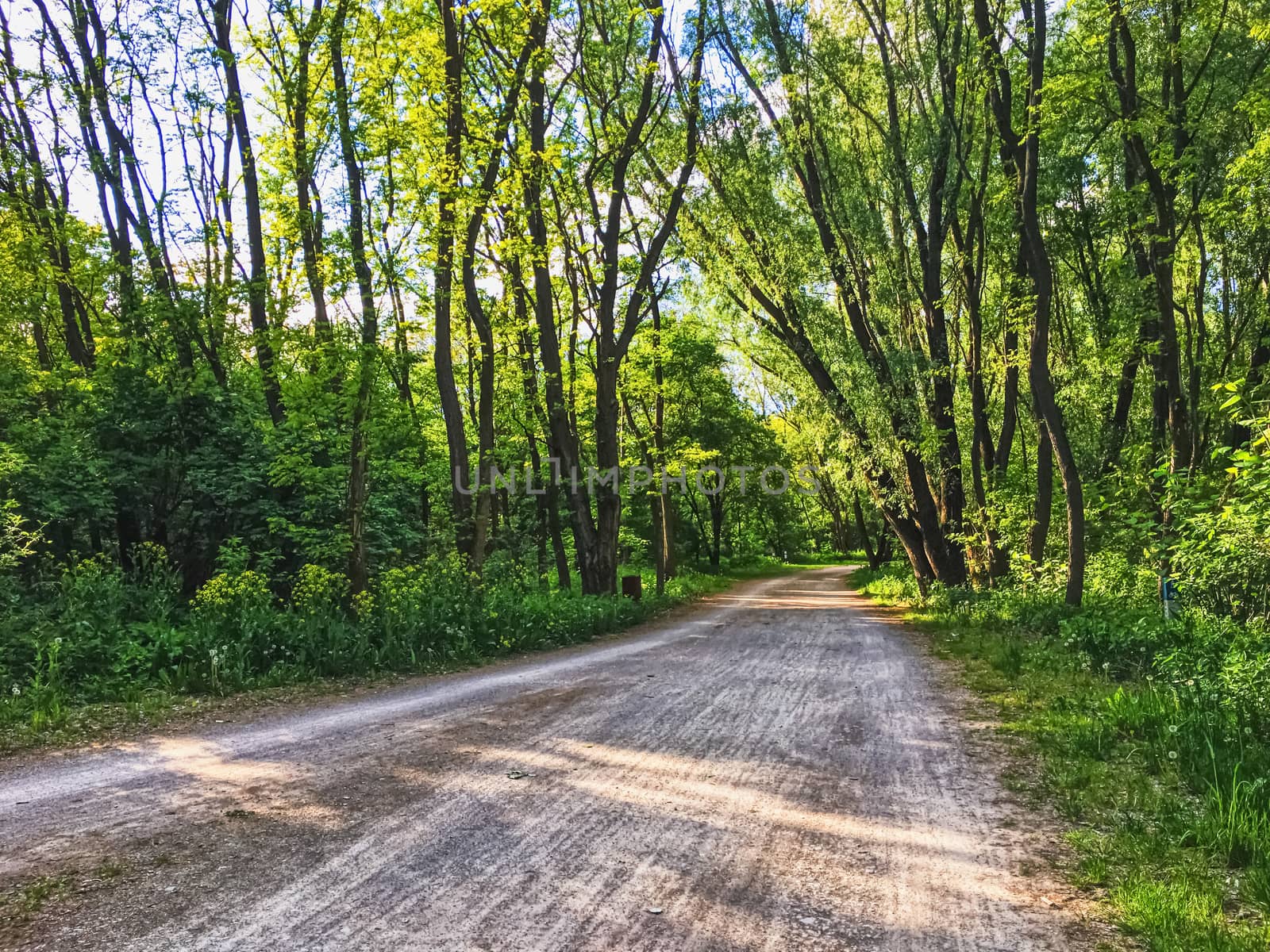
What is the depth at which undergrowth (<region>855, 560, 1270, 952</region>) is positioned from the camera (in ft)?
10.00

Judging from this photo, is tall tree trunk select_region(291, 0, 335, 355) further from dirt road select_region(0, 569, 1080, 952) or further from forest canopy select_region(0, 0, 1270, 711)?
dirt road select_region(0, 569, 1080, 952)

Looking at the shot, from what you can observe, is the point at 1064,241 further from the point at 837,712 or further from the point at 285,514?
the point at 285,514

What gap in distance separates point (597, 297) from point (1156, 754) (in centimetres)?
1543

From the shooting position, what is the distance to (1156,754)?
484 cm

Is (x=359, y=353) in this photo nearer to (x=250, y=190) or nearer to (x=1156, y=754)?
(x=250, y=190)

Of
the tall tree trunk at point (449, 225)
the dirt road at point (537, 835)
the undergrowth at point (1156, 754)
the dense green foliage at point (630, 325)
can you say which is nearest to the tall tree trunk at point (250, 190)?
the dense green foliage at point (630, 325)

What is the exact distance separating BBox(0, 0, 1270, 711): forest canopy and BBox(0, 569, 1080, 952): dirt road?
10.8ft

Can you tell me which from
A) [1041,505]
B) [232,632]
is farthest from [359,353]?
[1041,505]

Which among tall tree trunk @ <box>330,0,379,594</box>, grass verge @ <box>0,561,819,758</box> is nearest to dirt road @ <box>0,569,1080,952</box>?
grass verge @ <box>0,561,819,758</box>

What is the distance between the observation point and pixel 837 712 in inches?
265

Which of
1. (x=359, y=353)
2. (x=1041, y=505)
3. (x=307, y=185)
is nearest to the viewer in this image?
(x=359, y=353)

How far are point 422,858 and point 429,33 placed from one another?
14.6 meters

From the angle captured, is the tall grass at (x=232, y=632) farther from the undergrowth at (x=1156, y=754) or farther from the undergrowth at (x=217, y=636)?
the undergrowth at (x=1156, y=754)

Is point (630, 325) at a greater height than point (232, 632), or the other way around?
point (630, 325)
